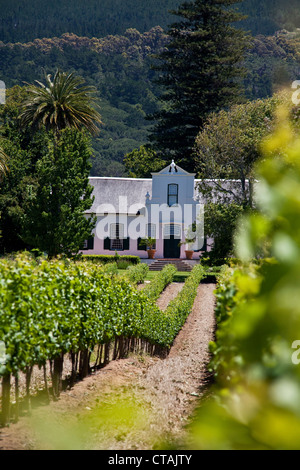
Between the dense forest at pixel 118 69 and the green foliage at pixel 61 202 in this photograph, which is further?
the dense forest at pixel 118 69

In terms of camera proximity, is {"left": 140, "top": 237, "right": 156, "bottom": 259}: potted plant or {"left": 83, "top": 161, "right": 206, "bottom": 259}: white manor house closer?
{"left": 140, "top": 237, "right": 156, "bottom": 259}: potted plant

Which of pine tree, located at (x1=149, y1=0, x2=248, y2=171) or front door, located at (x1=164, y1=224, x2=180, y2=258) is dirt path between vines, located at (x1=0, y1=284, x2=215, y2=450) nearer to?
front door, located at (x1=164, y1=224, x2=180, y2=258)

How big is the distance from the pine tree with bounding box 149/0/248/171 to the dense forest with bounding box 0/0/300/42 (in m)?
75.1

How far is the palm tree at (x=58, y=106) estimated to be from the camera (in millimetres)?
33188

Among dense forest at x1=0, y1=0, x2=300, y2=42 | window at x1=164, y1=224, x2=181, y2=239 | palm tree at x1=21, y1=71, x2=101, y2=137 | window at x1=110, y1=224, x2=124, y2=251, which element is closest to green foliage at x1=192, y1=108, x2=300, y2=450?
palm tree at x1=21, y1=71, x2=101, y2=137

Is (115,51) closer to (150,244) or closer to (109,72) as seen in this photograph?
(109,72)

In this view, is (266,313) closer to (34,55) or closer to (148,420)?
(148,420)

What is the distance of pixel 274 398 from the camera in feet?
3.09

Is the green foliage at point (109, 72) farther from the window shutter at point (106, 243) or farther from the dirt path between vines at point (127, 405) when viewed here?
the dirt path between vines at point (127, 405)

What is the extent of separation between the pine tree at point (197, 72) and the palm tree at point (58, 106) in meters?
18.0

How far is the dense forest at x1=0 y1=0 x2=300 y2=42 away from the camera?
12988 centimetres

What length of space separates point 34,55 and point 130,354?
11819 cm

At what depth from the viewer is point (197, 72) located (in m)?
51.2

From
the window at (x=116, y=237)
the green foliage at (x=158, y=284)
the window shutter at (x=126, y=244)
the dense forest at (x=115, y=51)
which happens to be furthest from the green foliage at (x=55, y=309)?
the dense forest at (x=115, y=51)
